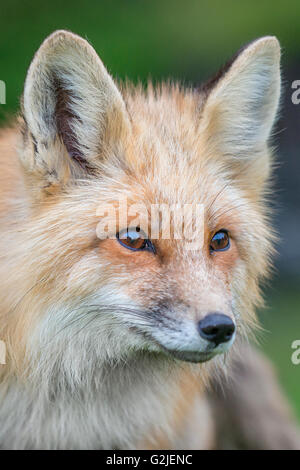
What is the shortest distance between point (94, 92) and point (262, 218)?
1181 mm

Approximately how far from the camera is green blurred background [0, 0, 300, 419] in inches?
Answer: 327

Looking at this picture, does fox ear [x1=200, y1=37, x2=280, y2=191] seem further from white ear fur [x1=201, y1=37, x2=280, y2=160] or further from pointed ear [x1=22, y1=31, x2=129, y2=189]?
pointed ear [x1=22, y1=31, x2=129, y2=189]

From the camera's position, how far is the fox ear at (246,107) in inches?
140

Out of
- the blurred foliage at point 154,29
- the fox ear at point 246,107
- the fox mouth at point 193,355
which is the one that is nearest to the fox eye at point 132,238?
the fox mouth at point 193,355

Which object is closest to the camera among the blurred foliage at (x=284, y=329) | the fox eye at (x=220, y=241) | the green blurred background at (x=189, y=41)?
the fox eye at (x=220, y=241)

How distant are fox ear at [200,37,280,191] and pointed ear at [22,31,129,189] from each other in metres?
0.56

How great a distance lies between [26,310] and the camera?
3.27m

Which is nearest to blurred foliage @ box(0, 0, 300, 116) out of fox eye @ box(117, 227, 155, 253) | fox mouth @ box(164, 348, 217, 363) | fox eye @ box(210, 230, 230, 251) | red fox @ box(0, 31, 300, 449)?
red fox @ box(0, 31, 300, 449)

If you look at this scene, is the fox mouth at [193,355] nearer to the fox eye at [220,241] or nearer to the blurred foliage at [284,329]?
the fox eye at [220,241]

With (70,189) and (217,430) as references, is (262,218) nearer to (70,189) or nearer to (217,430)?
(70,189)

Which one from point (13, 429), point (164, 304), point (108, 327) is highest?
point (164, 304)

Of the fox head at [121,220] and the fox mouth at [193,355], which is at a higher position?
the fox head at [121,220]

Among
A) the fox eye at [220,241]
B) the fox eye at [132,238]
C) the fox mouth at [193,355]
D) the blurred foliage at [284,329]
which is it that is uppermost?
the fox eye at [132,238]

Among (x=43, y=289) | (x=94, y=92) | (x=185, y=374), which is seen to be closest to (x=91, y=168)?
(x=94, y=92)
